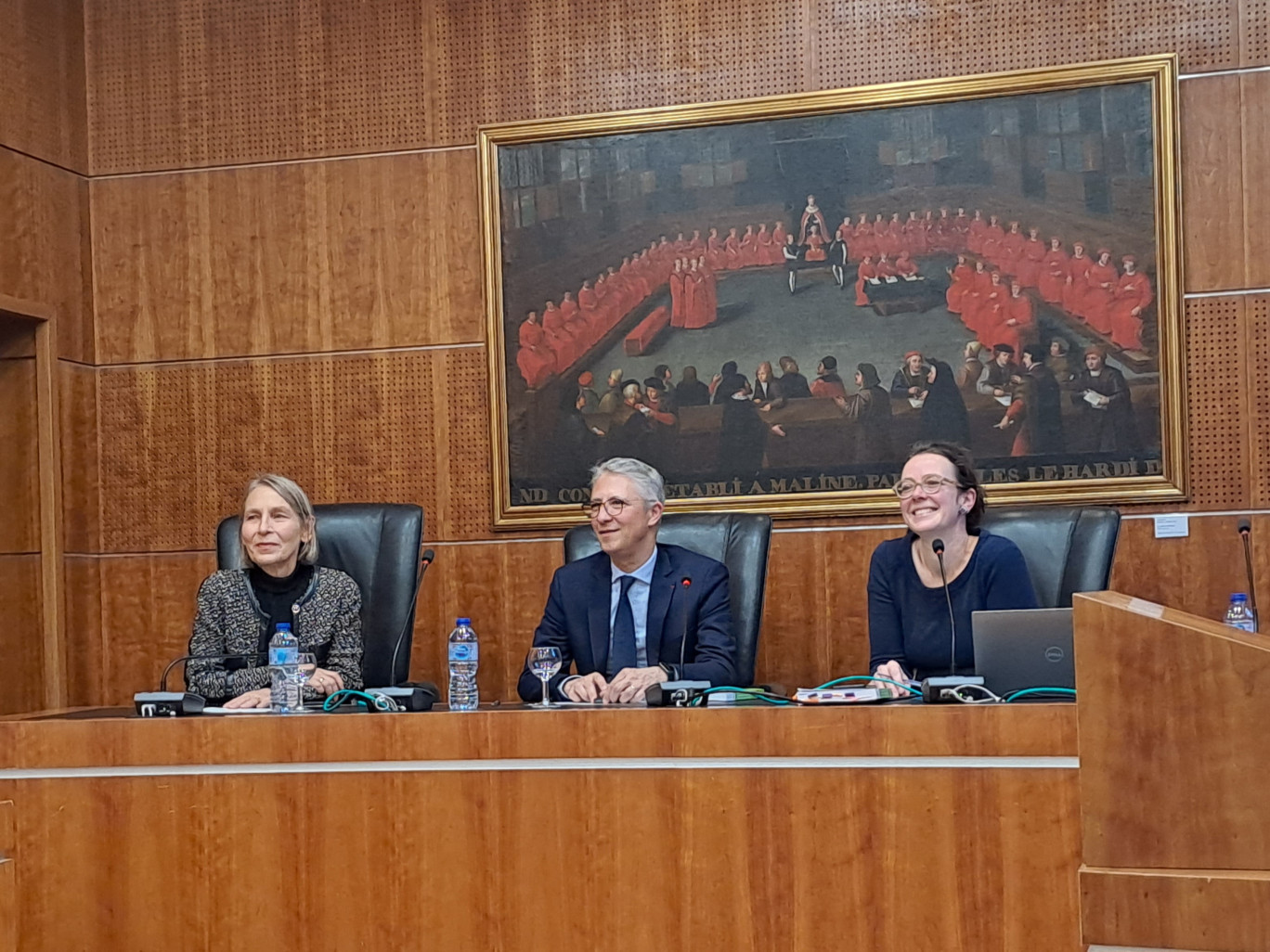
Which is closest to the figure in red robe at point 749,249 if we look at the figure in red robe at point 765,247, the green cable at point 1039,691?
the figure in red robe at point 765,247

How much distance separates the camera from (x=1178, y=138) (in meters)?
4.26

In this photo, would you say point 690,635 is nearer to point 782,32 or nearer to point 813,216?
point 813,216

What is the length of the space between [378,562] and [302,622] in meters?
0.26

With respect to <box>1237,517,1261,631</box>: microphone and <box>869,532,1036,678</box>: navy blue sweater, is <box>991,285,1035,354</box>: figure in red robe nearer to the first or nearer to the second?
<box>1237,517,1261,631</box>: microphone

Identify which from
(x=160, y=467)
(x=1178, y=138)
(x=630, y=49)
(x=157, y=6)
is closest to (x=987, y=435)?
(x=1178, y=138)

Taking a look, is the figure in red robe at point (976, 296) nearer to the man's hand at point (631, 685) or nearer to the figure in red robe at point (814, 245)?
the figure in red robe at point (814, 245)

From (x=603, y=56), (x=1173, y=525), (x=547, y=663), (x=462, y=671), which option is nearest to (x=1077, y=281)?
(x=1173, y=525)

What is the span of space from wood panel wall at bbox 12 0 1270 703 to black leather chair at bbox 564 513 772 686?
2.82ft

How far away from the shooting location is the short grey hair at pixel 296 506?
3.64 meters

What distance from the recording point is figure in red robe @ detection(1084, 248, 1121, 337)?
14.1 feet

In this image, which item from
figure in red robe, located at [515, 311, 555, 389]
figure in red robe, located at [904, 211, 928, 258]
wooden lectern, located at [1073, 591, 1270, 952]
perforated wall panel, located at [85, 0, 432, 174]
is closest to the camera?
wooden lectern, located at [1073, 591, 1270, 952]

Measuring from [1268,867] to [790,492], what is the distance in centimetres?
332

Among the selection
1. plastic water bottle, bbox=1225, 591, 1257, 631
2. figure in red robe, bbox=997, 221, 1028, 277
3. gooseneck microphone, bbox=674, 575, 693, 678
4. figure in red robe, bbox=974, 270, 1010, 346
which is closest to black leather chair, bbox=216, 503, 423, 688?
gooseneck microphone, bbox=674, 575, 693, 678

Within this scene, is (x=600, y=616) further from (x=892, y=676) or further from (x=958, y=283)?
(x=958, y=283)
